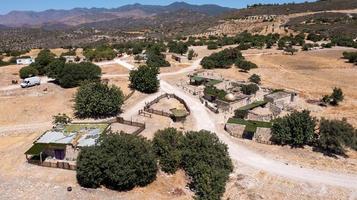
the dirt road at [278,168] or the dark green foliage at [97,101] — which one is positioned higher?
the dark green foliage at [97,101]

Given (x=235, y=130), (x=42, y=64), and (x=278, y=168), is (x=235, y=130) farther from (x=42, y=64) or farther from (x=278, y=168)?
(x=42, y=64)

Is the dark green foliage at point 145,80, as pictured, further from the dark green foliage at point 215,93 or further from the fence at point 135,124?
the fence at point 135,124

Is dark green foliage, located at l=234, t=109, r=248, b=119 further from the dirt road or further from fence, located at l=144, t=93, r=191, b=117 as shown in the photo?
fence, located at l=144, t=93, r=191, b=117

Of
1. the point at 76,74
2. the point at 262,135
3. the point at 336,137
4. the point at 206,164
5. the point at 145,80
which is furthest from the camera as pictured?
the point at 76,74

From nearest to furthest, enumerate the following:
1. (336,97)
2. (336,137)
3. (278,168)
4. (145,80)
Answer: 1. (278,168)
2. (336,137)
3. (336,97)
4. (145,80)

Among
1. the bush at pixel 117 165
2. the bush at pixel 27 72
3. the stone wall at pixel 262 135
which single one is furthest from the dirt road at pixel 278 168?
the bush at pixel 27 72

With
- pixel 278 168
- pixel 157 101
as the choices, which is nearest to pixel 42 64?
pixel 157 101

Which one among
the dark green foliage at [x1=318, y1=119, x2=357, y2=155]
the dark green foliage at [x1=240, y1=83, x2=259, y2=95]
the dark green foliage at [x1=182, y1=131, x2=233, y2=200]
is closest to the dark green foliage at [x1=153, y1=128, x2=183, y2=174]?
the dark green foliage at [x1=182, y1=131, x2=233, y2=200]

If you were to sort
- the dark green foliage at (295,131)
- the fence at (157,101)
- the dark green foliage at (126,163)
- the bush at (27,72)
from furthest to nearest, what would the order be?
1. the bush at (27,72)
2. the fence at (157,101)
3. the dark green foliage at (295,131)
4. the dark green foliage at (126,163)
